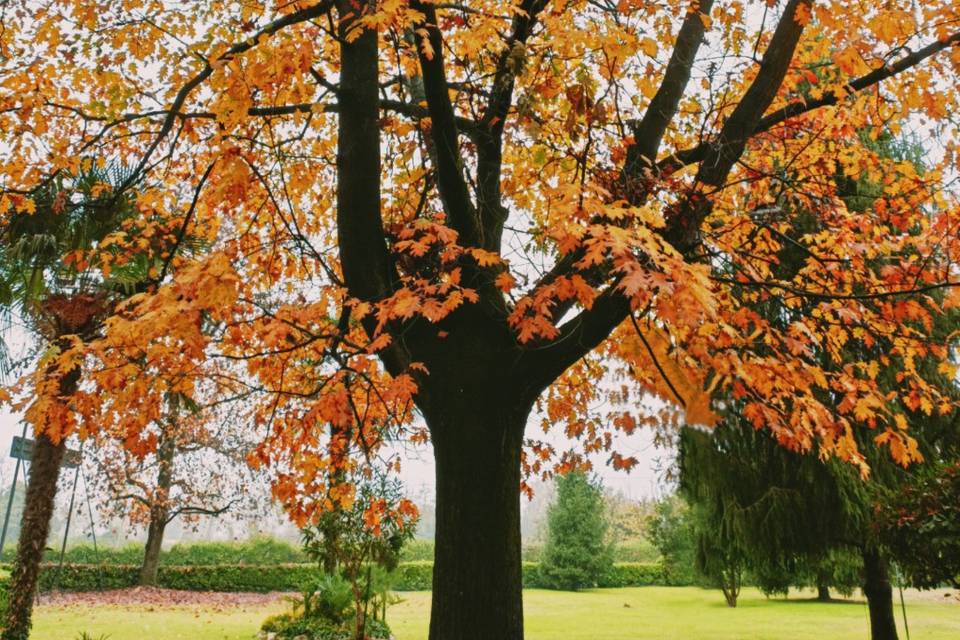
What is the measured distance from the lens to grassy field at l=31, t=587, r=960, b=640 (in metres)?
13.0

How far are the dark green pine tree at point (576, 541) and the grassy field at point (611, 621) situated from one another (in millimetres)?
4542

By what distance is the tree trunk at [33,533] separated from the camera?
7.98 m

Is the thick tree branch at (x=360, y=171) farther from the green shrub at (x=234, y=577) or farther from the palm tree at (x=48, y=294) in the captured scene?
the green shrub at (x=234, y=577)

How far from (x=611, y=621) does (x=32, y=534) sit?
42.6ft

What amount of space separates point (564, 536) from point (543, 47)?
25904mm

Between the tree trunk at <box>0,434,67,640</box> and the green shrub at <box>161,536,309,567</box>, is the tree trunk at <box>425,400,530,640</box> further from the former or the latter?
the green shrub at <box>161,536,309,567</box>

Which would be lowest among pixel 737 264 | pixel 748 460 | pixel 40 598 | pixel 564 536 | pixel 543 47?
pixel 40 598

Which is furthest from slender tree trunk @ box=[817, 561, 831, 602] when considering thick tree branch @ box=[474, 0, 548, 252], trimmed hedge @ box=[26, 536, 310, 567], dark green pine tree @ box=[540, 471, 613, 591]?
trimmed hedge @ box=[26, 536, 310, 567]

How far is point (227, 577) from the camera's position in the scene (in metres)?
24.2

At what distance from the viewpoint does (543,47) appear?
4.23 metres

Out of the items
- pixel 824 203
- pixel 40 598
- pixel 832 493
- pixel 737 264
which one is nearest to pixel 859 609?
pixel 832 493

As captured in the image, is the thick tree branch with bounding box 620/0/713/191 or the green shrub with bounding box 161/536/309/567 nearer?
the thick tree branch with bounding box 620/0/713/191

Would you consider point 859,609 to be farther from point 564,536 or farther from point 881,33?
point 881,33

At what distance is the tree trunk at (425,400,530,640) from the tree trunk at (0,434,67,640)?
21.7 feet
